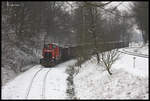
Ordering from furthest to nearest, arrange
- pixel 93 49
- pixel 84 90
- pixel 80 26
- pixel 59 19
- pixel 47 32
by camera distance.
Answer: pixel 59 19 < pixel 47 32 < pixel 80 26 < pixel 93 49 < pixel 84 90

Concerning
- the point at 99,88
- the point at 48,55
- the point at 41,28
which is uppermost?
the point at 41,28

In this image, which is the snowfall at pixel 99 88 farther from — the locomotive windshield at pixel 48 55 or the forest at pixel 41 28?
the locomotive windshield at pixel 48 55

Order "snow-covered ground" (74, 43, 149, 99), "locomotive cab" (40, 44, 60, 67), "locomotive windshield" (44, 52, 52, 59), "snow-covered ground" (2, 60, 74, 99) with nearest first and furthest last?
"snow-covered ground" (74, 43, 149, 99), "snow-covered ground" (2, 60, 74, 99), "locomotive cab" (40, 44, 60, 67), "locomotive windshield" (44, 52, 52, 59)

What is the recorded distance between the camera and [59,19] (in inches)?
2340

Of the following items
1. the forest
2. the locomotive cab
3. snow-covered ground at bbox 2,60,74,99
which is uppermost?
the forest

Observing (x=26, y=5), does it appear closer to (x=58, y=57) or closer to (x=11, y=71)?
(x=58, y=57)

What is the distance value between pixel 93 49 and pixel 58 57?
10758 millimetres

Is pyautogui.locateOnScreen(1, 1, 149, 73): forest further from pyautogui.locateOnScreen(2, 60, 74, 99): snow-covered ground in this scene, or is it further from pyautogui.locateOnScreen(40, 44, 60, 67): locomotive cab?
pyautogui.locateOnScreen(2, 60, 74, 99): snow-covered ground

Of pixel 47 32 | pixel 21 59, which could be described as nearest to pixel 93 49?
pixel 21 59

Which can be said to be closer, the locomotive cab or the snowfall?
the snowfall

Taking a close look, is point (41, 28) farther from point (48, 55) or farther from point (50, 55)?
point (50, 55)

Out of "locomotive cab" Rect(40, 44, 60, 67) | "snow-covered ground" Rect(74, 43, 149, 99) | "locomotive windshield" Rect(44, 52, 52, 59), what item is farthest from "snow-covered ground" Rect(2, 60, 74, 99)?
"locomotive windshield" Rect(44, 52, 52, 59)

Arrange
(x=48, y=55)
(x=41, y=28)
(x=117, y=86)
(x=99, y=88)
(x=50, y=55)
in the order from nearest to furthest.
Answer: (x=117, y=86) < (x=99, y=88) < (x=50, y=55) < (x=48, y=55) < (x=41, y=28)

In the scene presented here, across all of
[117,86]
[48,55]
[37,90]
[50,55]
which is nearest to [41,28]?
[48,55]
